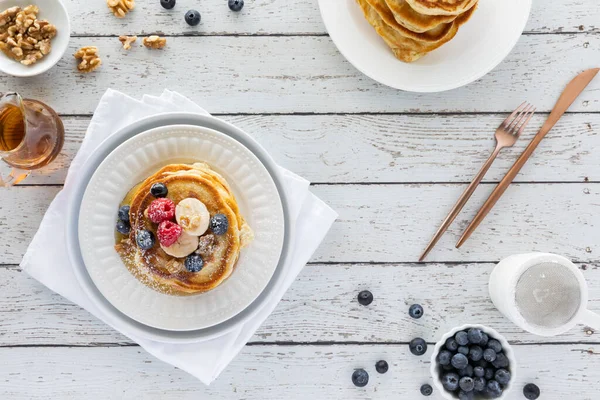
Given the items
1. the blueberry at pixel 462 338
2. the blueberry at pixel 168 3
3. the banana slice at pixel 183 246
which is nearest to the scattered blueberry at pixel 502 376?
the blueberry at pixel 462 338

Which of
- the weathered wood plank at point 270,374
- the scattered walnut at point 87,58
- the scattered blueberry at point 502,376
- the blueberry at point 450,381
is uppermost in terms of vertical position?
the scattered walnut at point 87,58

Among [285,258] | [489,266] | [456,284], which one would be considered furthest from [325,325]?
[489,266]

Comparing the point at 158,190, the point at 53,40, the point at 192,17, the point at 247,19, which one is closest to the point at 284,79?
the point at 247,19

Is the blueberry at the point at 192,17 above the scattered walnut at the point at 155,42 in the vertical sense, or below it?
above

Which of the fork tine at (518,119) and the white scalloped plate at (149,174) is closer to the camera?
the white scalloped plate at (149,174)

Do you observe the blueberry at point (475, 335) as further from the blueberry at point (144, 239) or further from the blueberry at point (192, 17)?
the blueberry at point (192, 17)

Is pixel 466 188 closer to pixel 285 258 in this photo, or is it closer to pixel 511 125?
pixel 511 125
